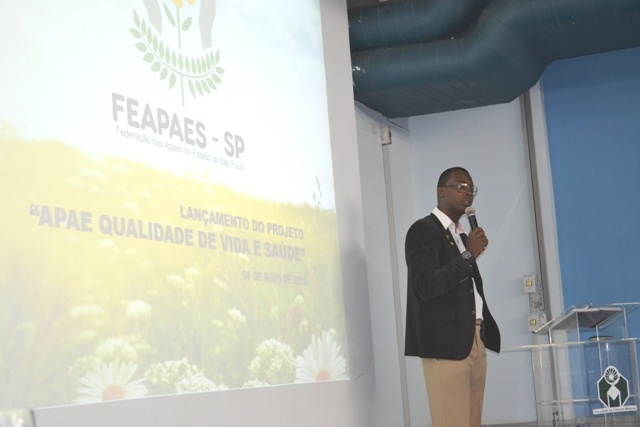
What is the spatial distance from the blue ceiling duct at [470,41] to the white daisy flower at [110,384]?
147 inches

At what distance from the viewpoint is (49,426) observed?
2.64m

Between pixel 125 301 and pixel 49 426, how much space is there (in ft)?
1.69

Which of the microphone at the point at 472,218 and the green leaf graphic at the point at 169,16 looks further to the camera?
the microphone at the point at 472,218

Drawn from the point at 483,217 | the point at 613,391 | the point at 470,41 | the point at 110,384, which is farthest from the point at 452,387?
the point at 483,217

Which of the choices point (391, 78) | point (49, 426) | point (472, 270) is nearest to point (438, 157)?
point (391, 78)

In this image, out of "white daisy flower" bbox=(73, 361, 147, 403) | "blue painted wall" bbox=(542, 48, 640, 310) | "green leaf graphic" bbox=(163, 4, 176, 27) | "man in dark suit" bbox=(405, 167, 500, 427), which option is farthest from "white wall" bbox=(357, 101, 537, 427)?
"white daisy flower" bbox=(73, 361, 147, 403)

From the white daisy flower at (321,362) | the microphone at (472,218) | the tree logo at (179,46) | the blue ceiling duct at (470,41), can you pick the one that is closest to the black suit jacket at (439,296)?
the microphone at (472,218)

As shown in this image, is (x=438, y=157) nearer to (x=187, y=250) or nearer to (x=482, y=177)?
(x=482, y=177)

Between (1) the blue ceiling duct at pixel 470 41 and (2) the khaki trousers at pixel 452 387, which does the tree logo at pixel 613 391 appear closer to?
(2) the khaki trousers at pixel 452 387

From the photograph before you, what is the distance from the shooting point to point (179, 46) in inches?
139

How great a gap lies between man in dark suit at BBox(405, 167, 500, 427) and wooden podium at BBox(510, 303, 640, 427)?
242 mm

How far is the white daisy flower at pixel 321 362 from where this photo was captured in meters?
4.20

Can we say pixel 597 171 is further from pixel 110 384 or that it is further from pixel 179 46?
pixel 110 384

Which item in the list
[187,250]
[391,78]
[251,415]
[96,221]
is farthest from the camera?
[391,78]
